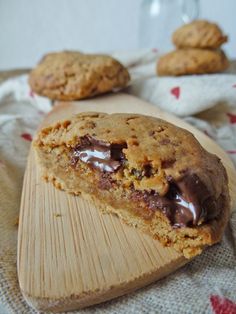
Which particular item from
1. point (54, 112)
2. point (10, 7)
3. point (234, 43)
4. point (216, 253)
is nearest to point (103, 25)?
point (10, 7)

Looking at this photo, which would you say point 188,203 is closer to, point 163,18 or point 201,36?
point 201,36

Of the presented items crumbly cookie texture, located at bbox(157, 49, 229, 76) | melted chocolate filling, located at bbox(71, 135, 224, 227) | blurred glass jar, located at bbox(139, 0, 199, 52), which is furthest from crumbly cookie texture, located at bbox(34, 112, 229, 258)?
blurred glass jar, located at bbox(139, 0, 199, 52)

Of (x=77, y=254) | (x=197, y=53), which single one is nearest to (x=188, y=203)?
(x=77, y=254)

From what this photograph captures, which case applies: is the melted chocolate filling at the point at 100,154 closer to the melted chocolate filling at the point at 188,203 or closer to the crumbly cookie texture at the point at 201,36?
the melted chocolate filling at the point at 188,203

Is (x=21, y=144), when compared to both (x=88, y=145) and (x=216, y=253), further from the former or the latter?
(x=216, y=253)

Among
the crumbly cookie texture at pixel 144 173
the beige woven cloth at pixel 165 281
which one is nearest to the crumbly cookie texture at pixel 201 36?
the beige woven cloth at pixel 165 281

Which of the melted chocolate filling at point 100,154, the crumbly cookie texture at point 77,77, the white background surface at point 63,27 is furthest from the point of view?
the white background surface at point 63,27
